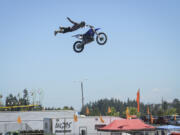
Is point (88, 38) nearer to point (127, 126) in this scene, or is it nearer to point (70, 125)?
point (127, 126)

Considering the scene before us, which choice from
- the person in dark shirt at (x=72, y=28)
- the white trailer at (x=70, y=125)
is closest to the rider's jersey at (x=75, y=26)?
the person in dark shirt at (x=72, y=28)

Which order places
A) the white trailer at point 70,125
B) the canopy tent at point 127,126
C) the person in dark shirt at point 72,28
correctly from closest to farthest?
1. the person in dark shirt at point 72,28
2. the canopy tent at point 127,126
3. the white trailer at point 70,125

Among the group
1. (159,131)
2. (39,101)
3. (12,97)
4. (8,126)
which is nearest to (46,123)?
(8,126)

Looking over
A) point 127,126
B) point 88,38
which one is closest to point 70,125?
point 127,126

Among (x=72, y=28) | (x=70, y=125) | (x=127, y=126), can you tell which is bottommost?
(x=70, y=125)

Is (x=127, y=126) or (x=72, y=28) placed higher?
(x=72, y=28)

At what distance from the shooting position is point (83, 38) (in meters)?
18.4

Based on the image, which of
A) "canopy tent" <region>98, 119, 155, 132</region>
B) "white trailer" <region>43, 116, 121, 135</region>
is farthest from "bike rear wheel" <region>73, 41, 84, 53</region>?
"white trailer" <region>43, 116, 121, 135</region>

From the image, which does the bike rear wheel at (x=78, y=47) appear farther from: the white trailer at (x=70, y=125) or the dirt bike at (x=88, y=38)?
the white trailer at (x=70, y=125)

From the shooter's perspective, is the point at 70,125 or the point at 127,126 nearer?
the point at 127,126

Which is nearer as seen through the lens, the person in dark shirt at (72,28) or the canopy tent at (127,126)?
the person in dark shirt at (72,28)

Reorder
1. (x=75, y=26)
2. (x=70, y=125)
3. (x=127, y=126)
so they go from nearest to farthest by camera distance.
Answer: (x=75, y=26), (x=127, y=126), (x=70, y=125)

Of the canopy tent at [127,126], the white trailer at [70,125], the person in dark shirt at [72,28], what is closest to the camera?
the person in dark shirt at [72,28]

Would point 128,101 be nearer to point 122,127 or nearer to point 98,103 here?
point 98,103
